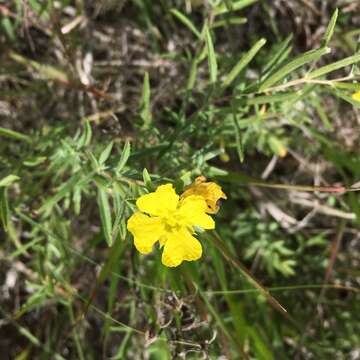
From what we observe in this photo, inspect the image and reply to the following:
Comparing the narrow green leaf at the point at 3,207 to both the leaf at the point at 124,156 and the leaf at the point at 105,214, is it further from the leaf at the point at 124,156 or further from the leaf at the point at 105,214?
the leaf at the point at 124,156

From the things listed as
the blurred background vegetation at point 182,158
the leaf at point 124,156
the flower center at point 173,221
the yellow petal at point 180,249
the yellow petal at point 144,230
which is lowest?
the blurred background vegetation at point 182,158

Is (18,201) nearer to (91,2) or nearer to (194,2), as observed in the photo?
(91,2)

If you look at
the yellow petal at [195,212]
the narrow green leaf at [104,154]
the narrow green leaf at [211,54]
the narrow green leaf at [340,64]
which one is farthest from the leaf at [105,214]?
the narrow green leaf at [340,64]

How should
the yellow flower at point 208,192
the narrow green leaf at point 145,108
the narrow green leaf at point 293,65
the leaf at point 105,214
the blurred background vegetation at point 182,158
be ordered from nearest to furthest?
the yellow flower at point 208,192 → the narrow green leaf at point 293,65 → the leaf at point 105,214 → the narrow green leaf at point 145,108 → the blurred background vegetation at point 182,158

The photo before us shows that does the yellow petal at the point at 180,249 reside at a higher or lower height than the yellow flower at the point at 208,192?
lower

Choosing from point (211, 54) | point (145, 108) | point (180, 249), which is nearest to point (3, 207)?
point (145, 108)

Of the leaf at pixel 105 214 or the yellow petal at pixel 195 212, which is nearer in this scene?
the yellow petal at pixel 195 212

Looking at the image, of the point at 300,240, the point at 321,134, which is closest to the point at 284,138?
the point at 321,134
